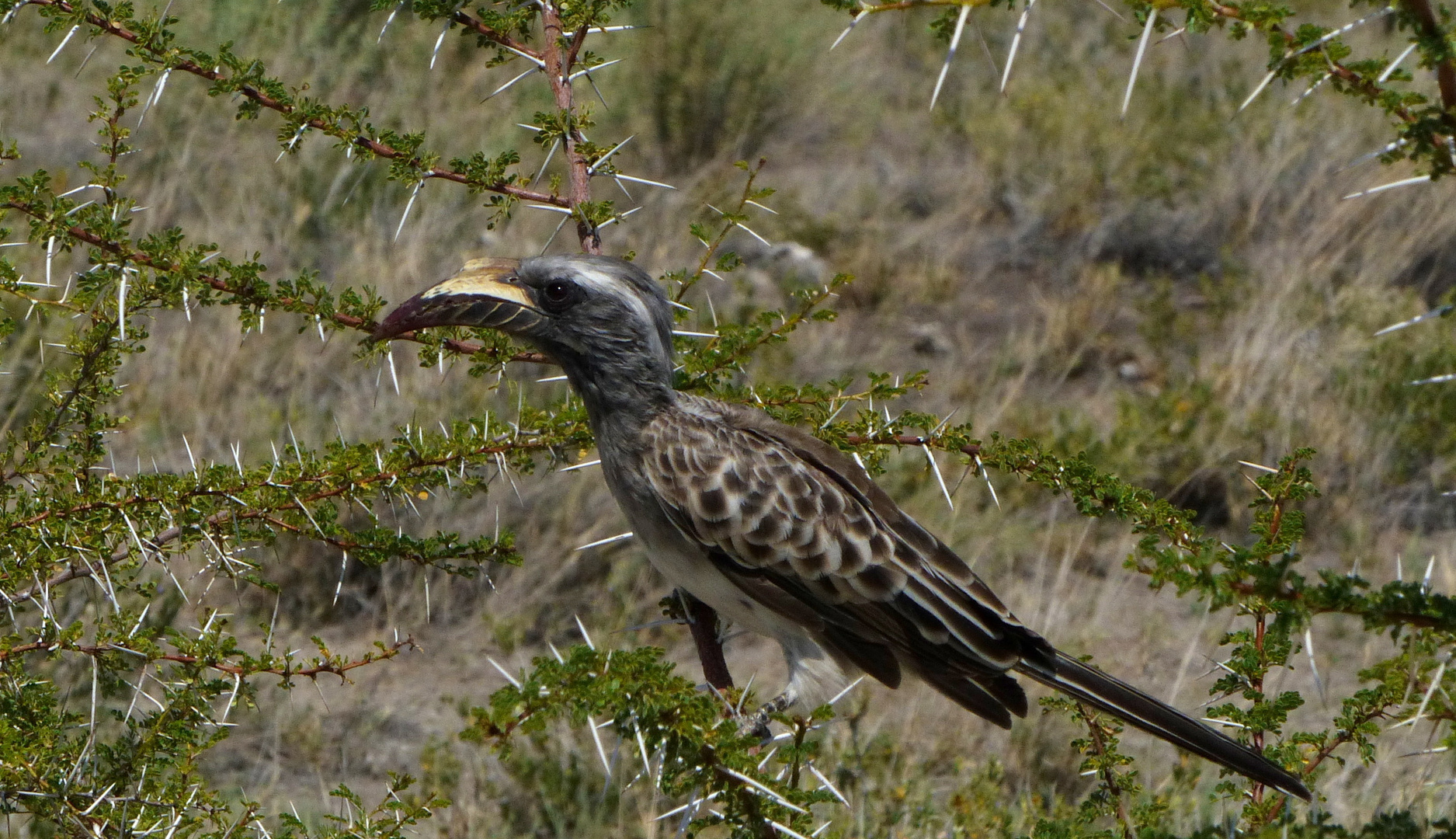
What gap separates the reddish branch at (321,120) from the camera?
10.0ft

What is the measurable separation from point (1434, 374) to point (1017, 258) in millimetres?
3170

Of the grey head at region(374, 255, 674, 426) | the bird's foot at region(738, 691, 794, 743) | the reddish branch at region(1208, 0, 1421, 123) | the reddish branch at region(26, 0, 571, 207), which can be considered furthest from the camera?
the grey head at region(374, 255, 674, 426)

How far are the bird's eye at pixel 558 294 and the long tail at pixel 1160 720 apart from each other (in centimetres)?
151

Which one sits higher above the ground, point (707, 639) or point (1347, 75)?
point (1347, 75)

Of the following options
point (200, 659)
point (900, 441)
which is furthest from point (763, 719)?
point (200, 659)

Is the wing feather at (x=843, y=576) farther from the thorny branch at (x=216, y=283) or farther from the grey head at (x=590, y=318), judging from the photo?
the thorny branch at (x=216, y=283)

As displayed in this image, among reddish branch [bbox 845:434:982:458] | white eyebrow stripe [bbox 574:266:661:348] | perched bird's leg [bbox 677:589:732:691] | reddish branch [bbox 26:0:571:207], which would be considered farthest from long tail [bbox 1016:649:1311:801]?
reddish branch [bbox 26:0:571:207]

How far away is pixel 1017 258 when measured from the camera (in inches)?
366

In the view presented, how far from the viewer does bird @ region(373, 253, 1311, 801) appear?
11.4 feet

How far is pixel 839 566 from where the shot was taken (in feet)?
11.5

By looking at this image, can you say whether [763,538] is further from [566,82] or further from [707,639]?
[566,82]

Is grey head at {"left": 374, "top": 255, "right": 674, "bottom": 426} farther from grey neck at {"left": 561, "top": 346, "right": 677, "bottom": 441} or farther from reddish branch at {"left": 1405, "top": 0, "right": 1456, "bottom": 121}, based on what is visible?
reddish branch at {"left": 1405, "top": 0, "right": 1456, "bottom": 121}

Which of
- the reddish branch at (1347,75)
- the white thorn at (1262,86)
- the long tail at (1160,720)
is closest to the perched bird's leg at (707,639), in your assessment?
the long tail at (1160,720)

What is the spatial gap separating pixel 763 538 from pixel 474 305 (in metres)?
0.94
